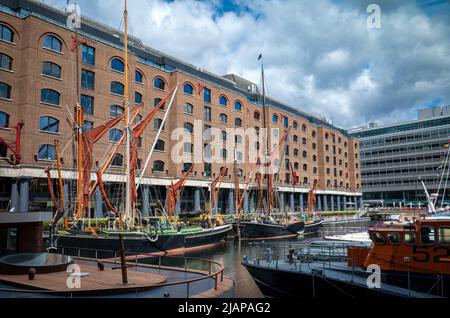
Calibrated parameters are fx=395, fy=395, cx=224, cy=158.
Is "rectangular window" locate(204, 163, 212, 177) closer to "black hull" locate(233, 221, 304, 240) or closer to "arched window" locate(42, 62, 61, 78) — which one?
"black hull" locate(233, 221, 304, 240)

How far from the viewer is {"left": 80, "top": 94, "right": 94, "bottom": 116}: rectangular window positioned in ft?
178

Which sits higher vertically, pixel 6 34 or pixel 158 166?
pixel 6 34

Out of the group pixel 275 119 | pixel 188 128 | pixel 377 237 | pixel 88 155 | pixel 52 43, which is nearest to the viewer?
pixel 377 237

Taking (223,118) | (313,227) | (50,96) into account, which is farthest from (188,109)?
(313,227)

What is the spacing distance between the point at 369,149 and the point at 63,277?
147 m

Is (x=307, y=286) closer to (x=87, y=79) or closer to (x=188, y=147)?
(x=87, y=79)

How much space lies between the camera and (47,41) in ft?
167

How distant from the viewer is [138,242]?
37.1 meters

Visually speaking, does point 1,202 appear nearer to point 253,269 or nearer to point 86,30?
point 86,30

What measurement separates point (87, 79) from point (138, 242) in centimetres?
2852

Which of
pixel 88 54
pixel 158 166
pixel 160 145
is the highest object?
pixel 88 54

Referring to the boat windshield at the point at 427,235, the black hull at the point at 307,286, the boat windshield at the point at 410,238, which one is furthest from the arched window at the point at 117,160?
the boat windshield at the point at 427,235

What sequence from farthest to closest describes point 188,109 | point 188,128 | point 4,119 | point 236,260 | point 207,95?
point 207,95 → point 188,109 → point 188,128 → point 4,119 → point 236,260
